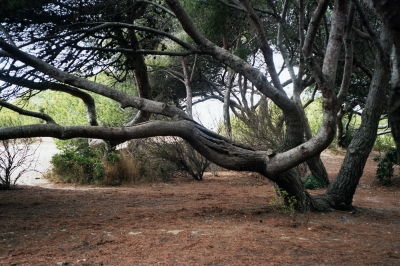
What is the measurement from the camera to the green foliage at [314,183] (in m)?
10.5

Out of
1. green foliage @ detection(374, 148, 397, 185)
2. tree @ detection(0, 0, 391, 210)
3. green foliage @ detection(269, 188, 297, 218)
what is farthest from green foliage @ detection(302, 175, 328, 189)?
green foliage @ detection(269, 188, 297, 218)

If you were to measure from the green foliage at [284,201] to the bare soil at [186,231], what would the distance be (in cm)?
12

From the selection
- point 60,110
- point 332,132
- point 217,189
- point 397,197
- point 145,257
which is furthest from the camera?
point 60,110

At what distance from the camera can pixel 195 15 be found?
980 cm

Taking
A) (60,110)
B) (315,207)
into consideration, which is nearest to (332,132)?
(315,207)

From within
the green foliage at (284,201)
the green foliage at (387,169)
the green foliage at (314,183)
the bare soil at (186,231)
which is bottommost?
the bare soil at (186,231)

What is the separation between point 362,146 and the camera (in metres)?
7.32

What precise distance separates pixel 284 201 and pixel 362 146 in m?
1.73

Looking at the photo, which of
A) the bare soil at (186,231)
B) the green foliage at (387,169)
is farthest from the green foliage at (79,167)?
the green foliage at (387,169)

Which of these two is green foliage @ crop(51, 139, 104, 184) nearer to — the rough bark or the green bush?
the green bush

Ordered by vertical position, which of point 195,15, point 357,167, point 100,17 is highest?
point 195,15

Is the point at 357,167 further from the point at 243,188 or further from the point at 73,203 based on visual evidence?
the point at 73,203

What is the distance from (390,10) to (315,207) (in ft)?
17.7

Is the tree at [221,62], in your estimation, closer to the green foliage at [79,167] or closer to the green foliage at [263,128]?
the green foliage at [263,128]
